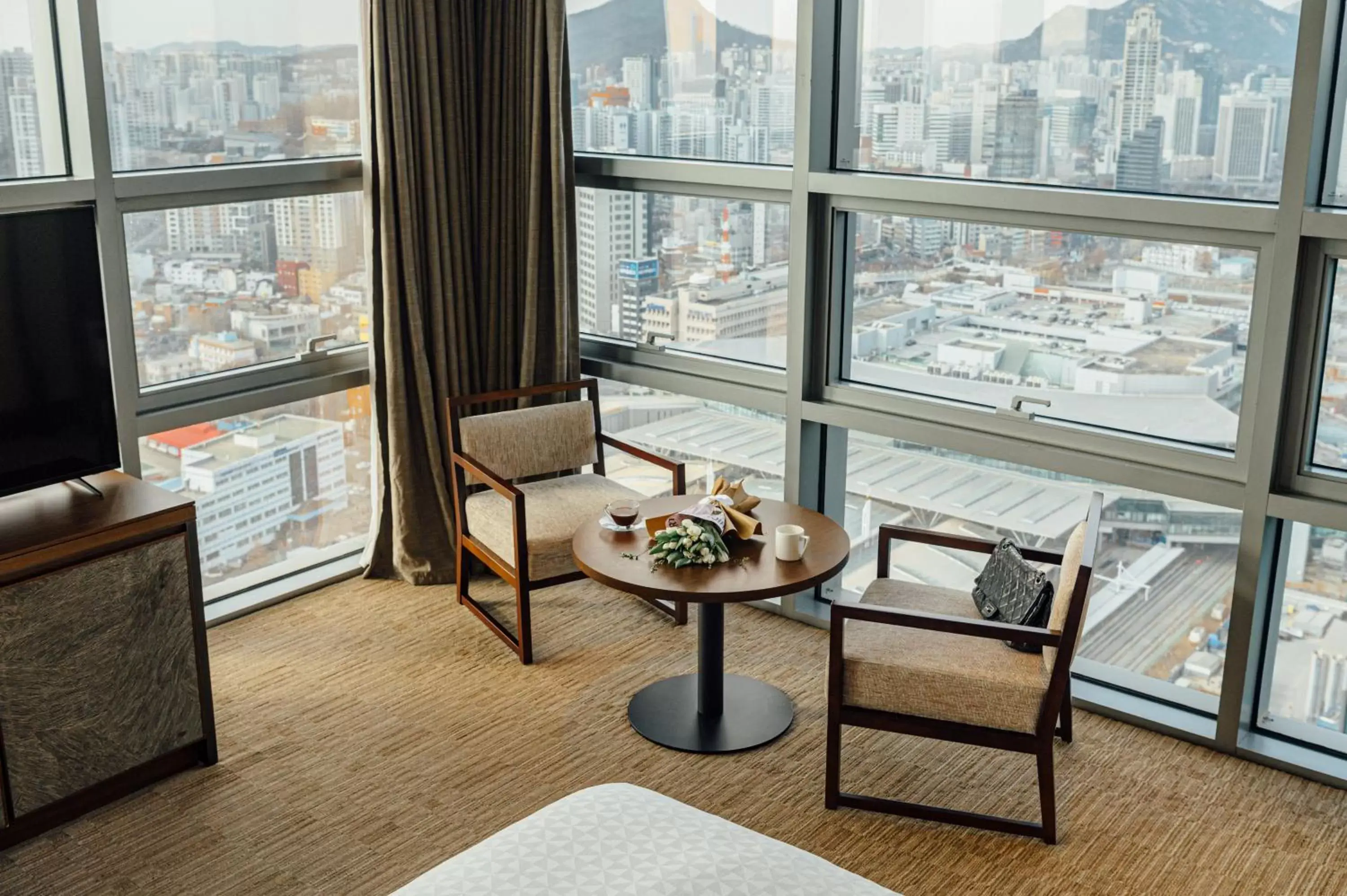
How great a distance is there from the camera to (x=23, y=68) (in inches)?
162

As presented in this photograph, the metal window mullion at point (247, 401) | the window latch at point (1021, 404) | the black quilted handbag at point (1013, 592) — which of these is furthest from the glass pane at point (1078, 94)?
the metal window mullion at point (247, 401)

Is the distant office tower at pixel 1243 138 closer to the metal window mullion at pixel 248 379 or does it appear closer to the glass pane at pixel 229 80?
the glass pane at pixel 229 80

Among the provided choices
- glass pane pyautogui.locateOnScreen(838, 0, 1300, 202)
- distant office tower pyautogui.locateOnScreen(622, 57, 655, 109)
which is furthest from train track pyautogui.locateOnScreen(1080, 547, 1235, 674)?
distant office tower pyautogui.locateOnScreen(622, 57, 655, 109)

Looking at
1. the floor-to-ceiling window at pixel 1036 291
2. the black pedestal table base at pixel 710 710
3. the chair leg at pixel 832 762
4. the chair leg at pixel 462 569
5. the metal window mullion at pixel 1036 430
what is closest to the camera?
the chair leg at pixel 832 762

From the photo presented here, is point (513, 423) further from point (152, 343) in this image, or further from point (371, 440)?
point (152, 343)

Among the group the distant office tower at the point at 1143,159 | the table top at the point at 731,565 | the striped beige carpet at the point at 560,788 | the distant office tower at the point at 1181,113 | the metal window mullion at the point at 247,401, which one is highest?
the distant office tower at the point at 1181,113

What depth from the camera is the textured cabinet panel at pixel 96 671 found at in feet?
11.5

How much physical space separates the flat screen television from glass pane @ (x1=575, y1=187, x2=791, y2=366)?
81.4 inches

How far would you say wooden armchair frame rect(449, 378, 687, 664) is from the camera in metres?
4.58

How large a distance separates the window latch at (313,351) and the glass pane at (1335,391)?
3.65 meters

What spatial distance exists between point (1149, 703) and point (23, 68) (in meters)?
4.28

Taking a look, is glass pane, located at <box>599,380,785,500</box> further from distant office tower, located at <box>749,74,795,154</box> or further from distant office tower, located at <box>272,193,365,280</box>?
distant office tower, located at <box>272,193,365,280</box>

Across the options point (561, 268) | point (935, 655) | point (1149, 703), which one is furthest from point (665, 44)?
point (1149, 703)

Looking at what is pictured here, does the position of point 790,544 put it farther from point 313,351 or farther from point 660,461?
point 313,351
